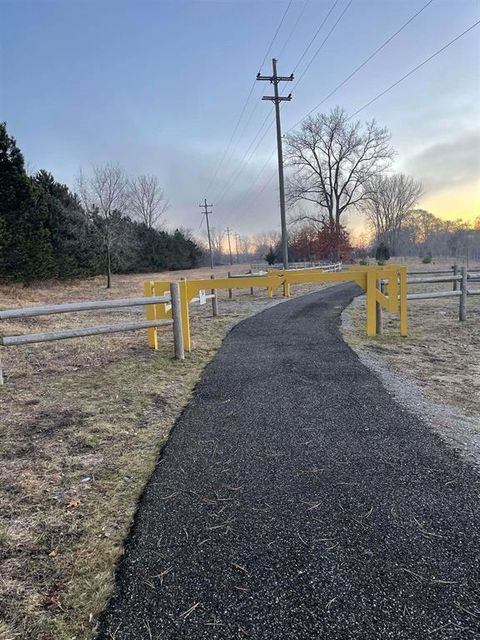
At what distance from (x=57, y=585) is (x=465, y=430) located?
122 inches

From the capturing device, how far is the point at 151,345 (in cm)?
711

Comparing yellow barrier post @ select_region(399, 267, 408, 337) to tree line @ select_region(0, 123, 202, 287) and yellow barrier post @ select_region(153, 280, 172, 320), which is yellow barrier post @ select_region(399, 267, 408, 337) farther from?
tree line @ select_region(0, 123, 202, 287)

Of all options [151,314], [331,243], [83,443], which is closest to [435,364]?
[151,314]

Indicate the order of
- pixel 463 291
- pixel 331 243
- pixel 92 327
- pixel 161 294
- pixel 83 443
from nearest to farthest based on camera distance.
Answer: pixel 83 443
pixel 92 327
pixel 161 294
pixel 463 291
pixel 331 243

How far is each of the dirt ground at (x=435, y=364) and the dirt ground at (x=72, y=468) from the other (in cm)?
242

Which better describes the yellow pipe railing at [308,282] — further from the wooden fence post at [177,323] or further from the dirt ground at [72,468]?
the dirt ground at [72,468]

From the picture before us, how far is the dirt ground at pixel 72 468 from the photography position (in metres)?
1.69

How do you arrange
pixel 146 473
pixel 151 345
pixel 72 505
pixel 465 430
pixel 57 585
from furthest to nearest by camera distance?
pixel 151 345, pixel 465 430, pixel 146 473, pixel 72 505, pixel 57 585

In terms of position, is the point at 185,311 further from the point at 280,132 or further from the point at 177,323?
the point at 280,132

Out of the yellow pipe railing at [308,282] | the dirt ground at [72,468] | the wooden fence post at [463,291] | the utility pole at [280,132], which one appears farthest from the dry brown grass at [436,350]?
the utility pole at [280,132]

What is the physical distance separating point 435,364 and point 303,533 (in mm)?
4367

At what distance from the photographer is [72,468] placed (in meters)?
2.83

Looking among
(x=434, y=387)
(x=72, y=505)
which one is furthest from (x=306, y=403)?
(x=72, y=505)

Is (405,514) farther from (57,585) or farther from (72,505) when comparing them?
(72,505)
